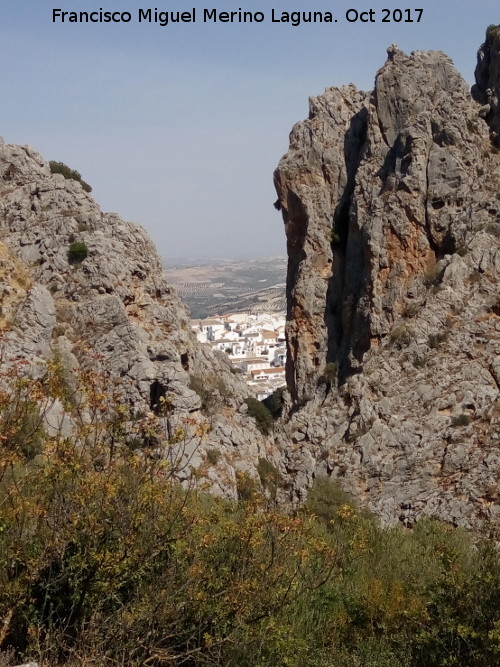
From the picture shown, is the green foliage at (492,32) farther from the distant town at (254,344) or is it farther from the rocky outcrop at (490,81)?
the distant town at (254,344)

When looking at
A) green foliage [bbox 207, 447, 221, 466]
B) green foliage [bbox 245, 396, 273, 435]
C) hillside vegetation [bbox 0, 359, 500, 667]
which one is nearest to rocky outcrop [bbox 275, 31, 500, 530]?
green foliage [bbox 245, 396, 273, 435]

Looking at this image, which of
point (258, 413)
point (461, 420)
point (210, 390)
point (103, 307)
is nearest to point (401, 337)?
point (461, 420)

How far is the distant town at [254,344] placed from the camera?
9200 centimetres

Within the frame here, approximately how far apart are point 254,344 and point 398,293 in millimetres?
95856

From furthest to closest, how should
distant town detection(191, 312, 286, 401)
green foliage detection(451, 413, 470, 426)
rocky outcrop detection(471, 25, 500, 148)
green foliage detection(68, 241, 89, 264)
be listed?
1. distant town detection(191, 312, 286, 401)
2. rocky outcrop detection(471, 25, 500, 148)
3. green foliage detection(68, 241, 89, 264)
4. green foliage detection(451, 413, 470, 426)

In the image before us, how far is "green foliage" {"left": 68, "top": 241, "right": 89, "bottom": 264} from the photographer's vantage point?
23.0m

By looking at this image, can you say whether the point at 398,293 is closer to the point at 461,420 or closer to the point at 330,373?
the point at 330,373

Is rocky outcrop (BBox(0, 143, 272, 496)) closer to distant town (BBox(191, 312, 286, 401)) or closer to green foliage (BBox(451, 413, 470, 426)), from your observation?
green foliage (BBox(451, 413, 470, 426))

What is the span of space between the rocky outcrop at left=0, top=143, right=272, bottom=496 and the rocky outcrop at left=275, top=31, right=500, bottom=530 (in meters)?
3.37

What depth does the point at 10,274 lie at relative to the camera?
858 inches

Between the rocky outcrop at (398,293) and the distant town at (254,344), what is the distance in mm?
44539

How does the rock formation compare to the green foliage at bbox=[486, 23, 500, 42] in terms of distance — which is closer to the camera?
the rock formation

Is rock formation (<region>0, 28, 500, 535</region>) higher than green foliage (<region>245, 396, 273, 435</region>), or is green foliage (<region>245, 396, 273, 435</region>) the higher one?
rock formation (<region>0, 28, 500, 535</region>)

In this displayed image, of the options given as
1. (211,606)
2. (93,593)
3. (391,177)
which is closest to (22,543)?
(93,593)
